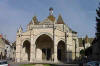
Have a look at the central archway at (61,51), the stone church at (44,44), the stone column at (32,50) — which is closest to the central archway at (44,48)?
the stone church at (44,44)

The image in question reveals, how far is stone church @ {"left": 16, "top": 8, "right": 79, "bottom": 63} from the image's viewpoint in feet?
141

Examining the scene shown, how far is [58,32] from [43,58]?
8.27 metres

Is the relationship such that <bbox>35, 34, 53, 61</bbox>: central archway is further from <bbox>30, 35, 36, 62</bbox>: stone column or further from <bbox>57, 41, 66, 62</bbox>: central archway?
<bbox>30, 35, 36, 62</bbox>: stone column

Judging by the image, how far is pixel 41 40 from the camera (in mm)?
48062

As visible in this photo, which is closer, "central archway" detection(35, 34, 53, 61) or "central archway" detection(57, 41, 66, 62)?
"central archway" detection(57, 41, 66, 62)

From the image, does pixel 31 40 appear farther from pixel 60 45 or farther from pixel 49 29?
pixel 60 45

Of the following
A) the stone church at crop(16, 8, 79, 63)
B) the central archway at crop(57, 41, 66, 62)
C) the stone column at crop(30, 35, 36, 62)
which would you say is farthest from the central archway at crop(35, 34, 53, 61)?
the stone column at crop(30, 35, 36, 62)

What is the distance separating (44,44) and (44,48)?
1.10 meters

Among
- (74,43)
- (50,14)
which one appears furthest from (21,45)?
(50,14)

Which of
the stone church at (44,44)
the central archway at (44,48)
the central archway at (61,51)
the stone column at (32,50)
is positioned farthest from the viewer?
the central archway at (44,48)

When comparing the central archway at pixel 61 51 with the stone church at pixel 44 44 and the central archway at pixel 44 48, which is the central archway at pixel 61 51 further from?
the central archway at pixel 44 48

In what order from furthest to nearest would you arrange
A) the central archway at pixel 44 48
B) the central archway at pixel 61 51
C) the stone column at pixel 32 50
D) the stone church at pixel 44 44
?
1. the central archway at pixel 44 48
2. the central archway at pixel 61 51
3. the stone church at pixel 44 44
4. the stone column at pixel 32 50

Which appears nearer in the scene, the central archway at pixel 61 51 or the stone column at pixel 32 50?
the stone column at pixel 32 50

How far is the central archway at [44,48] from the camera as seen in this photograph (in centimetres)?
4671
